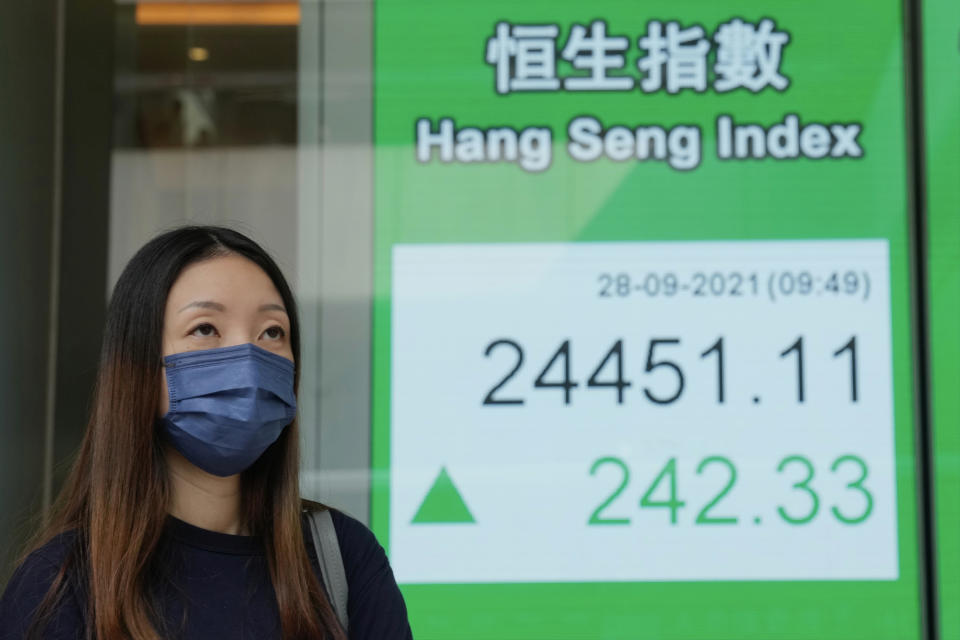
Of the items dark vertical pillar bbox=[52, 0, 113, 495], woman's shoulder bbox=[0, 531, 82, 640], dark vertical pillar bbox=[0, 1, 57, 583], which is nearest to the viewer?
woman's shoulder bbox=[0, 531, 82, 640]

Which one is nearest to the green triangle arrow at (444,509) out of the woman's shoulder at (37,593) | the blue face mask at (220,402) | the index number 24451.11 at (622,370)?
the index number 24451.11 at (622,370)

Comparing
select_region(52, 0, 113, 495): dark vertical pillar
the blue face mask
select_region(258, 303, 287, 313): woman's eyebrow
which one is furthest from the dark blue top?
select_region(52, 0, 113, 495): dark vertical pillar

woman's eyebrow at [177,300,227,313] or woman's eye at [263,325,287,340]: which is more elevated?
woman's eyebrow at [177,300,227,313]

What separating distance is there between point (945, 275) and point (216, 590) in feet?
8.60

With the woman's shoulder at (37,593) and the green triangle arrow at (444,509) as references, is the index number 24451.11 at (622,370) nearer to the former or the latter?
the green triangle arrow at (444,509)

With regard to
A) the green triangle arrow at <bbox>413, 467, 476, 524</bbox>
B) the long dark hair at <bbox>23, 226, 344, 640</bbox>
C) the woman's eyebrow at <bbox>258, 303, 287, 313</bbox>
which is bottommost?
the green triangle arrow at <bbox>413, 467, 476, 524</bbox>

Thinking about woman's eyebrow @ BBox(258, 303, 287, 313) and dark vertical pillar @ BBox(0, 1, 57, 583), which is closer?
woman's eyebrow @ BBox(258, 303, 287, 313)

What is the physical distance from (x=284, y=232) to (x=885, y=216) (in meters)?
1.83

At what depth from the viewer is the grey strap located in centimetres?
199

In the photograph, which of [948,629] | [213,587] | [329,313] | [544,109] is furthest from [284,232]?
[948,629]

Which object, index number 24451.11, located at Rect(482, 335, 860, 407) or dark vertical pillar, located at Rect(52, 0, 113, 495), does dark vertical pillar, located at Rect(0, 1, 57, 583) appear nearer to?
Answer: dark vertical pillar, located at Rect(52, 0, 113, 495)

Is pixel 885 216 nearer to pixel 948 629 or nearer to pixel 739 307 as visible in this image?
pixel 739 307

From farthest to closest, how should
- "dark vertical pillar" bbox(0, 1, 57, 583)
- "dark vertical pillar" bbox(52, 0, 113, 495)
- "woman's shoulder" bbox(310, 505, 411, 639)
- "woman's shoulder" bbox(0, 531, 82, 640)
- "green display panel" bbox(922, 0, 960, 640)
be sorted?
"dark vertical pillar" bbox(52, 0, 113, 495)
"dark vertical pillar" bbox(0, 1, 57, 583)
"green display panel" bbox(922, 0, 960, 640)
"woman's shoulder" bbox(310, 505, 411, 639)
"woman's shoulder" bbox(0, 531, 82, 640)

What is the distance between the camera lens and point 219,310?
202cm
